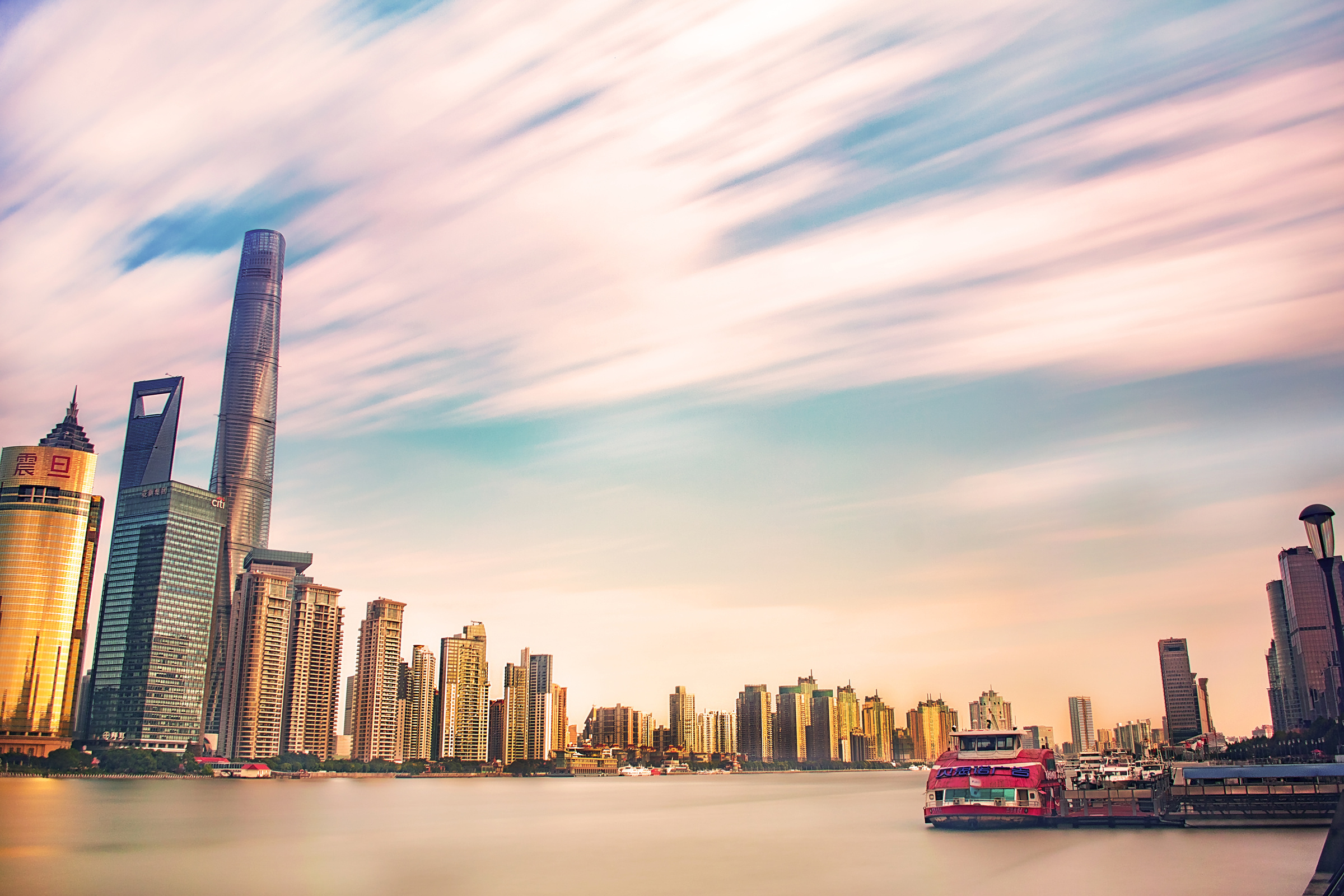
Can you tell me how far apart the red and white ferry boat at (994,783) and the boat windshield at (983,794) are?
0.03 meters

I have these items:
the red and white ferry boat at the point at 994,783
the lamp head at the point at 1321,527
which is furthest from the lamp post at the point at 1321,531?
the red and white ferry boat at the point at 994,783

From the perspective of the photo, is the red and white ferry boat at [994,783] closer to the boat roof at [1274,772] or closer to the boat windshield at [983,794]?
the boat windshield at [983,794]

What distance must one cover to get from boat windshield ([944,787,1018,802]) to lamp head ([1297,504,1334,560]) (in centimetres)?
2706

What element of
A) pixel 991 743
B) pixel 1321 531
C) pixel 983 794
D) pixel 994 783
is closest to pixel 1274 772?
pixel 991 743

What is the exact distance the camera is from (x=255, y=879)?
43.4m

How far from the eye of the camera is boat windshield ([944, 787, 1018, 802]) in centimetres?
4975

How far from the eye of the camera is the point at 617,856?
54375 millimetres

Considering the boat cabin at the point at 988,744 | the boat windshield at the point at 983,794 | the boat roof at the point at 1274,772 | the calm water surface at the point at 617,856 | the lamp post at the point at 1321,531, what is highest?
the lamp post at the point at 1321,531

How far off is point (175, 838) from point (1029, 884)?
2258 inches

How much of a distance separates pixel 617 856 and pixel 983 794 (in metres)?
20.2

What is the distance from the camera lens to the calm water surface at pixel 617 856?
38500mm

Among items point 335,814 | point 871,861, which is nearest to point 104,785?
point 335,814

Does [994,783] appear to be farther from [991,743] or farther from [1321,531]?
[1321,531]

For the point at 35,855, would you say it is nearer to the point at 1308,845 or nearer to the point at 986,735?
the point at 986,735
